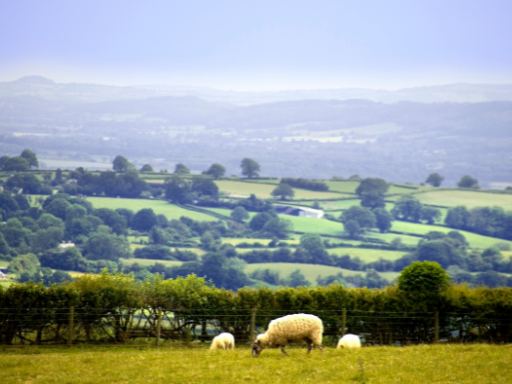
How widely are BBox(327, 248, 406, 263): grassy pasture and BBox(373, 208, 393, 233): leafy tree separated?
24819mm

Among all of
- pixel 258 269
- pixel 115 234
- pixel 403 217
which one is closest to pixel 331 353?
pixel 258 269

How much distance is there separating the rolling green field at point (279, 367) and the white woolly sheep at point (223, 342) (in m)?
3.45

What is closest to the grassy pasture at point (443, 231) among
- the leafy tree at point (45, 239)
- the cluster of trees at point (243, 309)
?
the leafy tree at point (45, 239)

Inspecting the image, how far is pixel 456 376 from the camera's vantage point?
2264 centimetres

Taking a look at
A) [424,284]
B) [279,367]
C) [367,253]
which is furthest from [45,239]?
[279,367]

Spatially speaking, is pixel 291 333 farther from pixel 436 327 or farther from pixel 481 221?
pixel 481 221

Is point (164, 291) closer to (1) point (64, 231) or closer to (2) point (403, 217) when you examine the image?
(1) point (64, 231)

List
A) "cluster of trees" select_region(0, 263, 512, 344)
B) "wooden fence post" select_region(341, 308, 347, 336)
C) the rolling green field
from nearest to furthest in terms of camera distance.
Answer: the rolling green field → "cluster of trees" select_region(0, 263, 512, 344) → "wooden fence post" select_region(341, 308, 347, 336)

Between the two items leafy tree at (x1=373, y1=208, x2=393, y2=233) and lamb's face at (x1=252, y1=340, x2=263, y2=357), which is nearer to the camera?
lamb's face at (x1=252, y1=340, x2=263, y2=357)

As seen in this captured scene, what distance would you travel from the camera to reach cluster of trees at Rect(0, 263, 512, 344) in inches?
1328

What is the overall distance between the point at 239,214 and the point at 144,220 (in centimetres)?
1857

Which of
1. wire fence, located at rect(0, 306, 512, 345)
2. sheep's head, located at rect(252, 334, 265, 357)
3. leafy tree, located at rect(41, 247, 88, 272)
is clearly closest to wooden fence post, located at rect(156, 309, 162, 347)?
wire fence, located at rect(0, 306, 512, 345)

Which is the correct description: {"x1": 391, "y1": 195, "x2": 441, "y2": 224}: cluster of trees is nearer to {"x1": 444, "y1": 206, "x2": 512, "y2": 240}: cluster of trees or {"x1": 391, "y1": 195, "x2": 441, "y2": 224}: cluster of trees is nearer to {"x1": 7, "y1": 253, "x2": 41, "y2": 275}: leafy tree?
{"x1": 444, "y1": 206, "x2": 512, "y2": 240}: cluster of trees

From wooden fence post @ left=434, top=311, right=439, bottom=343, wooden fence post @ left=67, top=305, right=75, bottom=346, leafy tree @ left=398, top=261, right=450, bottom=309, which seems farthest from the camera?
leafy tree @ left=398, top=261, right=450, bottom=309
